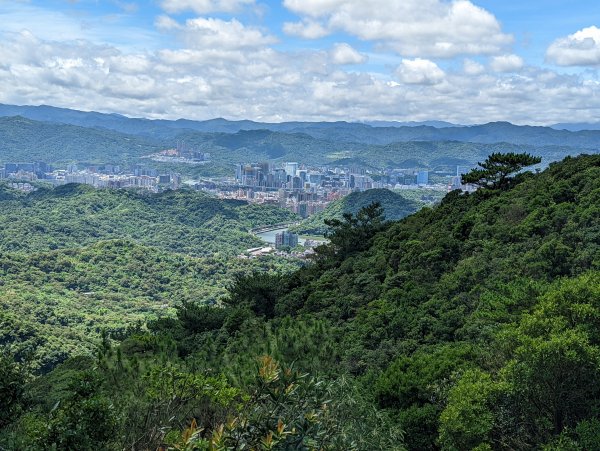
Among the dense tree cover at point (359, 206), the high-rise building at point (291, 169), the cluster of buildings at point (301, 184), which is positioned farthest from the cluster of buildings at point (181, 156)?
the dense tree cover at point (359, 206)

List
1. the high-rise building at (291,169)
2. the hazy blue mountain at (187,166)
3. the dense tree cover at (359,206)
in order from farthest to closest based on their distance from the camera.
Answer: the hazy blue mountain at (187,166)
the high-rise building at (291,169)
the dense tree cover at (359,206)

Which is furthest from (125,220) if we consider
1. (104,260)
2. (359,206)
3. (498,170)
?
(498,170)

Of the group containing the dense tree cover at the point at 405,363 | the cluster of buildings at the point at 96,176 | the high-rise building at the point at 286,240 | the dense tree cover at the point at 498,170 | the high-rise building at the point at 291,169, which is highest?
the dense tree cover at the point at 498,170

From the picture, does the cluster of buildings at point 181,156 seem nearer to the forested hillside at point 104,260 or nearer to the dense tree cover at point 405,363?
the forested hillside at point 104,260

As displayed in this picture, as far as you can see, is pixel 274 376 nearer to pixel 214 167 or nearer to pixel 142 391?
pixel 142 391

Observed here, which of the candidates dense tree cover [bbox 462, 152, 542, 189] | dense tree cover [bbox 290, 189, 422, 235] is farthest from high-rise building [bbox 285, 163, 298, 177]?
dense tree cover [bbox 462, 152, 542, 189]

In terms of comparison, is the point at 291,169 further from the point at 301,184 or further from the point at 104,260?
the point at 104,260
